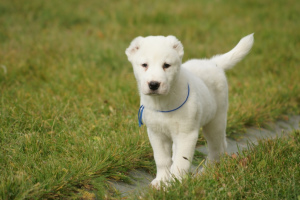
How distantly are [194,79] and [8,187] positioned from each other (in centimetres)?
191

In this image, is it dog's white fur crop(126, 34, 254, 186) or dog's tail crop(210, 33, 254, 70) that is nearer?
dog's white fur crop(126, 34, 254, 186)

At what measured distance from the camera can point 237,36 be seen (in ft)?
29.2

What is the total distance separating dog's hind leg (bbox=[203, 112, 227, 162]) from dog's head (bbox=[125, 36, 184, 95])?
95 centimetres

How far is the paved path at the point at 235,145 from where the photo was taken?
3.67 meters

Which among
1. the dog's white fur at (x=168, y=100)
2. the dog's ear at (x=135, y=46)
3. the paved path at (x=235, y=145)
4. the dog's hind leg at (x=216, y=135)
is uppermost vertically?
the dog's ear at (x=135, y=46)

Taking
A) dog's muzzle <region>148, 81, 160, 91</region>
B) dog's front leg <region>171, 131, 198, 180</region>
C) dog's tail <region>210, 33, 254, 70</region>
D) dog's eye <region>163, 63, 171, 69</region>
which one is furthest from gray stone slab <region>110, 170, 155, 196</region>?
dog's tail <region>210, 33, 254, 70</region>

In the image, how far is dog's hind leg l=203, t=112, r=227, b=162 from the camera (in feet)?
13.8

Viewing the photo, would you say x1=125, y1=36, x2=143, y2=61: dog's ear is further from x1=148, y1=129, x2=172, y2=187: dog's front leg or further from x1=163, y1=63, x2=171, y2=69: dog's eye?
x1=148, y1=129, x2=172, y2=187: dog's front leg

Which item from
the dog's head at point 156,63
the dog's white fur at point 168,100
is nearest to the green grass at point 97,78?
the dog's white fur at point 168,100

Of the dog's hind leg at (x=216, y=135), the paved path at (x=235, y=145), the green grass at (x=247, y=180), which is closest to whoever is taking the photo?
the green grass at (x=247, y=180)

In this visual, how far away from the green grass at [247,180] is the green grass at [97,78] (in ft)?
2.42

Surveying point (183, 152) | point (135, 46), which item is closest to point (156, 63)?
point (135, 46)

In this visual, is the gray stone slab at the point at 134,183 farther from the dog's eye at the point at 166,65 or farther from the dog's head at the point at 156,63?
the dog's eye at the point at 166,65

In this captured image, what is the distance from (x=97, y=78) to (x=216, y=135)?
2836 millimetres
